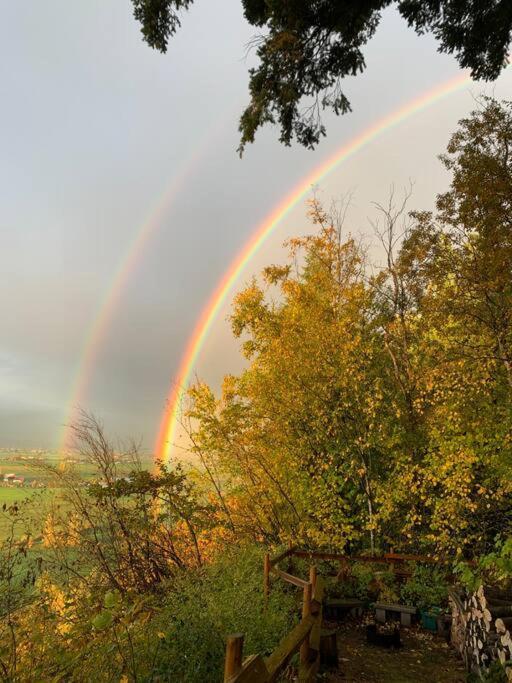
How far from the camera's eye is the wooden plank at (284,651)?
3236 mm

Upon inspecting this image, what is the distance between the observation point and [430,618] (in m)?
8.55

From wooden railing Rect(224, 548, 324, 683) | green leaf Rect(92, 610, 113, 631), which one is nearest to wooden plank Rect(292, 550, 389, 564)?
wooden railing Rect(224, 548, 324, 683)

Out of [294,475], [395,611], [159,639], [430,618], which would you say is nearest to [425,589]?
[430,618]

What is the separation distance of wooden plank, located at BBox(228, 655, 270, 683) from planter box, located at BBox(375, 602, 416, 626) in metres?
7.12

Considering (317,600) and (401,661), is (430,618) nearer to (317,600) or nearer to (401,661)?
(401,661)

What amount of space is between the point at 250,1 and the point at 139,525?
10.0 metres

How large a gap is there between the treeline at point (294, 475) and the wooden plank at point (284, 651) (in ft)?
3.12

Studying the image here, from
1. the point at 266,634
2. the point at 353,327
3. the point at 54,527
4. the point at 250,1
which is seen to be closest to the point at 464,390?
the point at 353,327

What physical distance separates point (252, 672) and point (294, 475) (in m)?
9.96

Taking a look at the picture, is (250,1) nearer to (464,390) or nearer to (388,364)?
(464,390)

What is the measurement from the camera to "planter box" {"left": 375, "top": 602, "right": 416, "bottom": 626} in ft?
28.4

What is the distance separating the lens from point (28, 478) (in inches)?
397

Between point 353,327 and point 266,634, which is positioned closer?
point 266,634

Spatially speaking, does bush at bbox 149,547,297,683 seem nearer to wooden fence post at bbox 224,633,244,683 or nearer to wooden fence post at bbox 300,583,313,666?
wooden fence post at bbox 300,583,313,666
